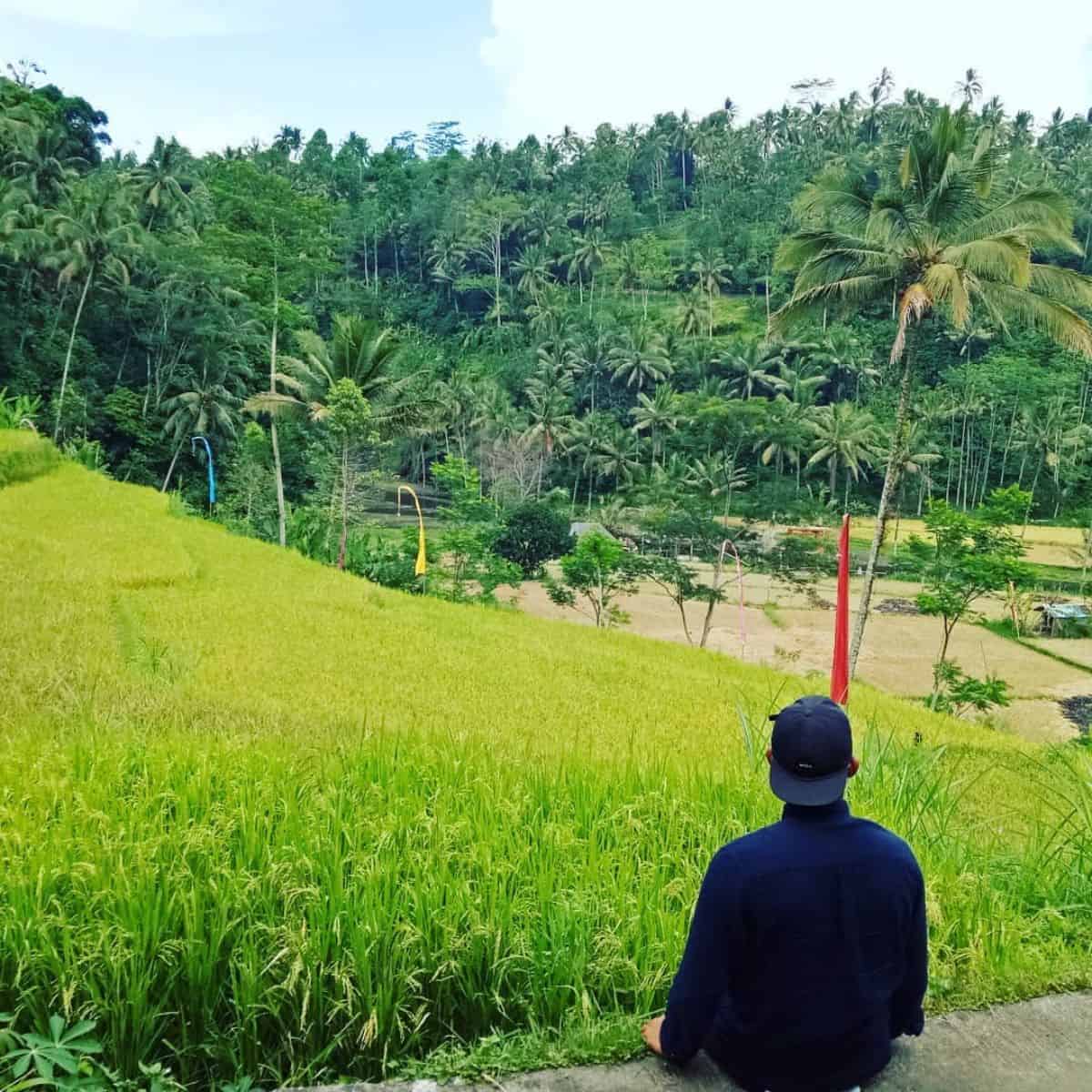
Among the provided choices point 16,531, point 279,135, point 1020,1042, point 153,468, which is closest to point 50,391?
point 153,468

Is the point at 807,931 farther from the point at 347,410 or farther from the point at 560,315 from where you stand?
the point at 560,315

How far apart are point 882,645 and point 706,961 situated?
74.1 feet

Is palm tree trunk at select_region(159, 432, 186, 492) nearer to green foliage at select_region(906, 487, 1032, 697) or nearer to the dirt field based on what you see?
the dirt field

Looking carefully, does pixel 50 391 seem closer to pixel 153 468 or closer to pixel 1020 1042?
pixel 153 468

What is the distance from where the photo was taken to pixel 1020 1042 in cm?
219

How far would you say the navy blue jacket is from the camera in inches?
59.9

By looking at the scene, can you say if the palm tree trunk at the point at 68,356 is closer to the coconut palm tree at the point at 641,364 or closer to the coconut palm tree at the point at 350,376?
the coconut palm tree at the point at 350,376

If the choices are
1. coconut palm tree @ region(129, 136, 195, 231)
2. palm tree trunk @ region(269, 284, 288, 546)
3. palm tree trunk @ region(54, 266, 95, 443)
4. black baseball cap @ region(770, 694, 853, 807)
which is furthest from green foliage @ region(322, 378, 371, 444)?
coconut palm tree @ region(129, 136, 195, 231)

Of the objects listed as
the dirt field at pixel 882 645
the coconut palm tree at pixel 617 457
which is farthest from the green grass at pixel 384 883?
the coconut palm tree at pixel 617 457

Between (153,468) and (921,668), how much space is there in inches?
899

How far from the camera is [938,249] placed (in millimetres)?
14836

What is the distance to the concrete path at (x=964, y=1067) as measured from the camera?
1.94 metres

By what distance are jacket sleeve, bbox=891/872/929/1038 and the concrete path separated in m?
0.30

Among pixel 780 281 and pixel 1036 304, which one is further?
pixel 780 281
